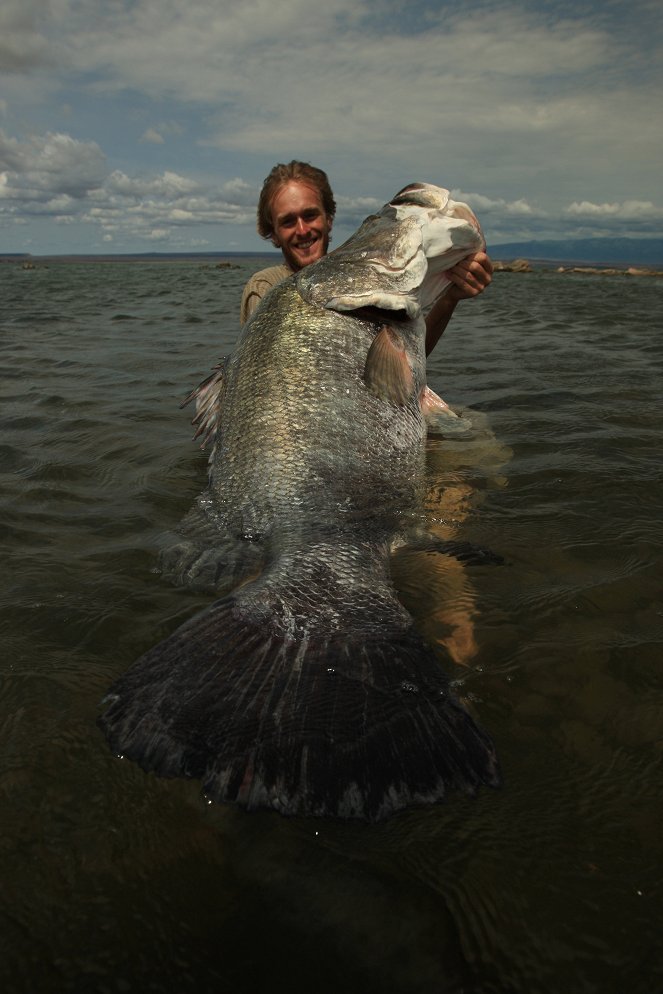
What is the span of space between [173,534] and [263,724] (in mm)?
1664

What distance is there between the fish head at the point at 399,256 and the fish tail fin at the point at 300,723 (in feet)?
7.24

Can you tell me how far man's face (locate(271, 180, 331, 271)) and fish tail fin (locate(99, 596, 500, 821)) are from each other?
396 centimetres

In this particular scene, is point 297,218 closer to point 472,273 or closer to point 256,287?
point 256,287

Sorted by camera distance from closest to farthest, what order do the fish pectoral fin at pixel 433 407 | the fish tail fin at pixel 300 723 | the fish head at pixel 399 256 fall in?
the fish tail fin at pixel 300 723
the fish head at pixel 399 256
the fish pectoral fin at pixel 433 407

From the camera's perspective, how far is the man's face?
5.14 meters

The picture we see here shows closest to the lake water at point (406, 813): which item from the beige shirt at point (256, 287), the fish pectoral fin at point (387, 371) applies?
the fish pectoral fin at point (387, 371)

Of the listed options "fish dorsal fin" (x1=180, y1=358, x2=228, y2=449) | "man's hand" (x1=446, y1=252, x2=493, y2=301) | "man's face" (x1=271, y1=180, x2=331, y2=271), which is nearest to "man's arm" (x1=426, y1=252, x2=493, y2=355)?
"man's hand" (x1=446, y1=252, x2=493, y2=301)

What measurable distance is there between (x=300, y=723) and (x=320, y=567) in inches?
30.7

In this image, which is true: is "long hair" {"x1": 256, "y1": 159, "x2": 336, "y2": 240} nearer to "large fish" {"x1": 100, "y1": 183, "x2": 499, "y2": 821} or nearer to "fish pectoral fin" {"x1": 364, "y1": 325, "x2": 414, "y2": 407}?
"large fish" {"x1": 100, "y1": 183, "x2": 499, "y2": 821}

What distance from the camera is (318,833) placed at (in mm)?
1683

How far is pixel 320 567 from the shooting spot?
7.86ft

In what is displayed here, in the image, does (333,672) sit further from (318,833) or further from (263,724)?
(318,833)

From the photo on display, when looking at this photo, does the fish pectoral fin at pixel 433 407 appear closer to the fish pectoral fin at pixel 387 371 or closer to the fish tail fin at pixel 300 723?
the fish pectoral fin at pixel 387 371

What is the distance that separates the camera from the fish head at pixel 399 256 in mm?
3613
